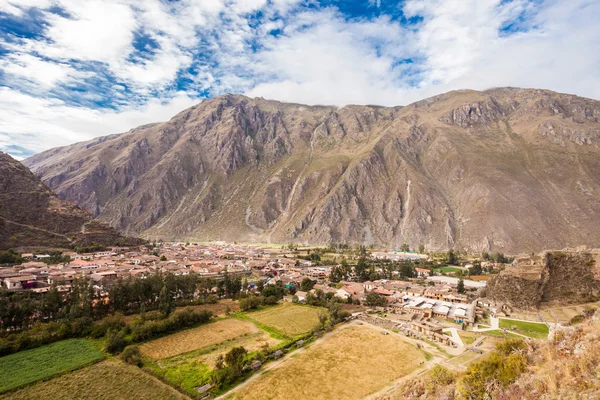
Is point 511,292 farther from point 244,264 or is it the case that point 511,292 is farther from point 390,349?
point 244,264

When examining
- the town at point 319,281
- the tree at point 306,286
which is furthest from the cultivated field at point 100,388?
the tree at point 306,286

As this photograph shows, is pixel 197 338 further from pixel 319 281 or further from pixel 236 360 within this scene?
pixel 319 281

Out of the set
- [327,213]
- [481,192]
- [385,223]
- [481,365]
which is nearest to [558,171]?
[481,192]

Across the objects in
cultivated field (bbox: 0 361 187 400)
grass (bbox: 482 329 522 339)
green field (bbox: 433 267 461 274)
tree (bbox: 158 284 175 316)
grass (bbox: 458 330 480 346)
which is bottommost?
green field (bbox: 433 267 461 274)

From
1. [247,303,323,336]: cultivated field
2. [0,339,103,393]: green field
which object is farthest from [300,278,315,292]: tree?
[0,339,103,393]: green field

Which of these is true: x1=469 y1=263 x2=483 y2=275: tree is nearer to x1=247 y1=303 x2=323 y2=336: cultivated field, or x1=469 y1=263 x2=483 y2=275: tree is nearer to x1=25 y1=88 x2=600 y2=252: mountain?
x1=25 y1=88 x2=600 y2=252: mountain
